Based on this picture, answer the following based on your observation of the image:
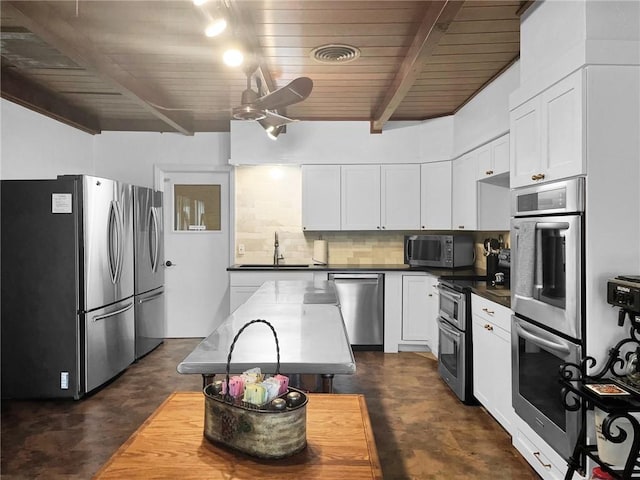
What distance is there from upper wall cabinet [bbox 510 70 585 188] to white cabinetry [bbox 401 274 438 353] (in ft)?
8.23

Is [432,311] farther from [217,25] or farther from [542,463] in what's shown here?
Answer: [217,25]

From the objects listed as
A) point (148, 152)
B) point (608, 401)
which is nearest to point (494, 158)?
point (608, 401)

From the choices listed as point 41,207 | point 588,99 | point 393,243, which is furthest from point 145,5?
point 393,243

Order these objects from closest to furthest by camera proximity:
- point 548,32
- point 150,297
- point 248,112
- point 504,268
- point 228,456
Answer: point 228,456 → point 548,32 → point 248,112 → point 504,268 → point 150,297

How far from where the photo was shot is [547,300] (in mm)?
2471

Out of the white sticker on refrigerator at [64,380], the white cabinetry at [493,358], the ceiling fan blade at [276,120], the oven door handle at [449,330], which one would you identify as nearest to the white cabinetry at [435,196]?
the oven door handle at [449,330]

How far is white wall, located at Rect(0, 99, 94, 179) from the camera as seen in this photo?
14.3ft

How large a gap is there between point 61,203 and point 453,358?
10.9ft

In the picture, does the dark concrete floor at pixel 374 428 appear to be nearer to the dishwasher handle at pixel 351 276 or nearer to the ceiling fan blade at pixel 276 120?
the dishwasher handle at pixel 351 276

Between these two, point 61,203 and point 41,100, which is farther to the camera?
point 41,100

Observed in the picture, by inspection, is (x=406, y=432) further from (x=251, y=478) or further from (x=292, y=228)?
(x=292, y=228)

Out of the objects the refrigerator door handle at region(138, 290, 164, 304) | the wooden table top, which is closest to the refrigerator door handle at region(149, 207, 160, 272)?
the refrigerator door handle at region(138, 290, 164, 304)

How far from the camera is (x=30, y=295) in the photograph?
389 centimetres

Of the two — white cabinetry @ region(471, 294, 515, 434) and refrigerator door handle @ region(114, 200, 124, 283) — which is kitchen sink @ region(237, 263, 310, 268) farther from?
white cabinetry @ region(471, 294, 515, 434)
